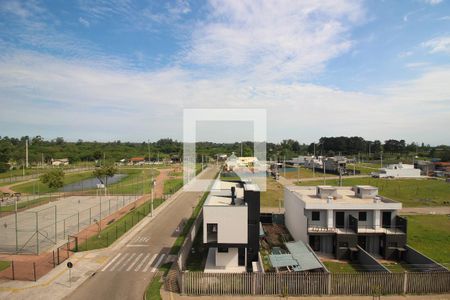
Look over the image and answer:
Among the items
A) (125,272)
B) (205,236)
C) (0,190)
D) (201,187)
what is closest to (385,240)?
(205,236)

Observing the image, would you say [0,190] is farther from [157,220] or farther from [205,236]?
[205,236]

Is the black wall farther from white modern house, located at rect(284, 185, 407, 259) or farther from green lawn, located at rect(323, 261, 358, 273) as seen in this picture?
white modern house, located at rect(284, 185, 407, 259)

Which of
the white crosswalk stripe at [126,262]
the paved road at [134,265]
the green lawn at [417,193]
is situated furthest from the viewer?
the green lawn at [417,193]

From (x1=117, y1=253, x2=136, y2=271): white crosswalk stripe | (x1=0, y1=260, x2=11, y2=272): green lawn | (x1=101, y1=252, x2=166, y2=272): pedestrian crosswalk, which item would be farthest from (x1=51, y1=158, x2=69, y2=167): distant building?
(x1=117, y1=253, x2=136, y2=271): white crosswalk stripe

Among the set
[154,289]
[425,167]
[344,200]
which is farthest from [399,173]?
[154,289]

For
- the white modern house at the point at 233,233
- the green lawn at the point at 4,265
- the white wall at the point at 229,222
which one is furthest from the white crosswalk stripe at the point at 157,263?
the green lawn at the point at 4,265

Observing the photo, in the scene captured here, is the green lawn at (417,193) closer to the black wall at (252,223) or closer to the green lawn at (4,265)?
the black wall at (252,223)
